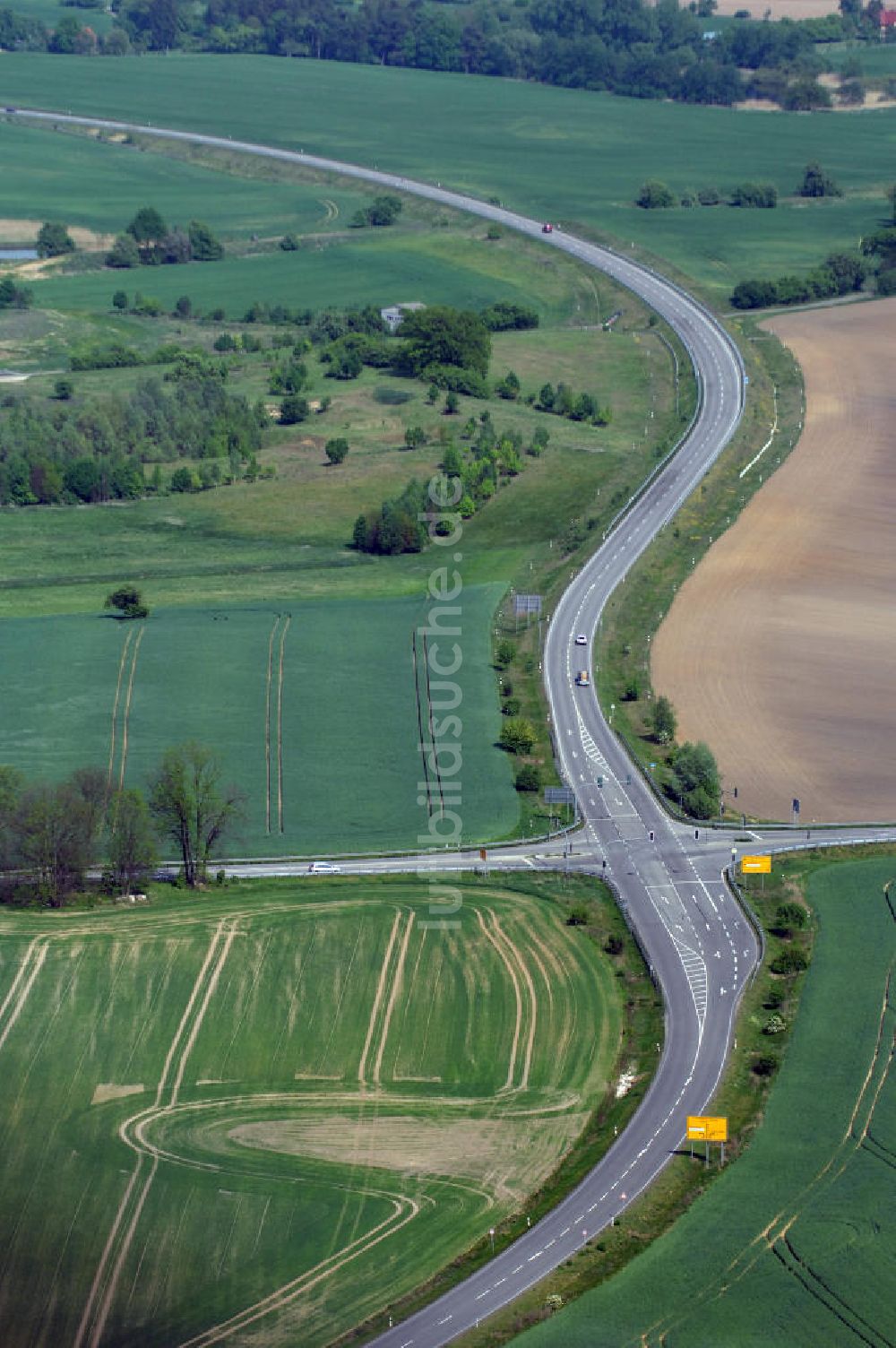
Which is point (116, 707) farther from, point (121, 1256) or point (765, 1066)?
point (121, 1256)

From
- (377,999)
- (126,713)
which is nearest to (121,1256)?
(377,999)

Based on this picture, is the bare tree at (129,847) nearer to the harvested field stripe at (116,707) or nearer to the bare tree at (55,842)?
the bare tree at (55,842)

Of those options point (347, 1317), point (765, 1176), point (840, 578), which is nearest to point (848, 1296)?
point (765, 1176)

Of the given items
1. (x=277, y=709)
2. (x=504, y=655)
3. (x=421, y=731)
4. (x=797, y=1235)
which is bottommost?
(x=797, y=1235)

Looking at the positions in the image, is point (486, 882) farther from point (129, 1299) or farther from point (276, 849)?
point (129, 1299)

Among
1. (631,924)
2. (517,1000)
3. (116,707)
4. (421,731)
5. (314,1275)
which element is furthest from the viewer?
(116,707)

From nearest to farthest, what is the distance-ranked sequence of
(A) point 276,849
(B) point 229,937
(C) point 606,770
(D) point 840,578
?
1. (B) point 229,937
2. (A) point 276,849
3. (C) point 606,770
4. (D) point 840,578

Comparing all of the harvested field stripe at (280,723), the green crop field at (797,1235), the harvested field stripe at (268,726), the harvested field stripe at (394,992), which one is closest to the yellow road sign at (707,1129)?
the green crop field at (797,1235)

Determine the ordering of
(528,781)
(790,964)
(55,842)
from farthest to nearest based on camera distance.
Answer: (528,781) < (55,842) < (790,964)
